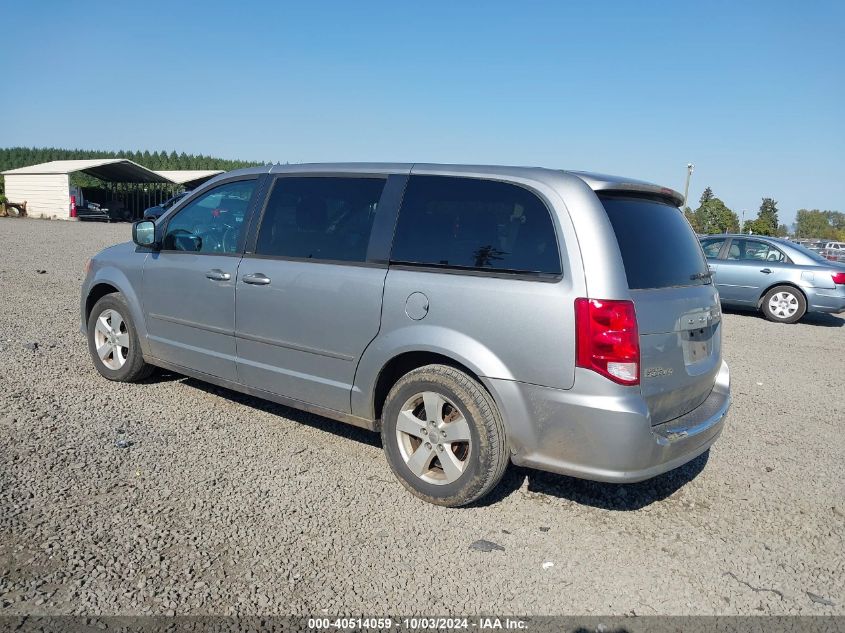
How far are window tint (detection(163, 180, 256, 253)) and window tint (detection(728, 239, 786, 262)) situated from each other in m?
10.8

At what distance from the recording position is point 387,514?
361cm

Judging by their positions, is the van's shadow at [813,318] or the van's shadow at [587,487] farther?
the van's shadow at [813,318]

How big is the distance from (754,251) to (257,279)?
1115 centimetres

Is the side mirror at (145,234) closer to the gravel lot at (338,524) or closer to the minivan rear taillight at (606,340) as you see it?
the gravel lot at (338,524)

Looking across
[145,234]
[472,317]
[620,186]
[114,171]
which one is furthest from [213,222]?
[114,171]

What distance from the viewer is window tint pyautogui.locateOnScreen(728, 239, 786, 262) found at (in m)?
12.5

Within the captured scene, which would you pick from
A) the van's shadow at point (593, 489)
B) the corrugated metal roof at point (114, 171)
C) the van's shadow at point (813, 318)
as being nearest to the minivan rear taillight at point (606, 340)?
the van's shadow at point (593, 489)

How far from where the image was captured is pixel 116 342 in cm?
562

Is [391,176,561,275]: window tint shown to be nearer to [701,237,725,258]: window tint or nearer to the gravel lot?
the gravel lot

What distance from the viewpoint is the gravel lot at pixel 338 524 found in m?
Result: 2.88

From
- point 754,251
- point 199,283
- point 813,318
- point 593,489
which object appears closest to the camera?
point 593,489

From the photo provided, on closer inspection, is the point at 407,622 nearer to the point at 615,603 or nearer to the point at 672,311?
the point at 615,603

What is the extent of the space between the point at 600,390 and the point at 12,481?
3230 millimetres

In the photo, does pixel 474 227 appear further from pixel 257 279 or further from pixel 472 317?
pixel 257 279
